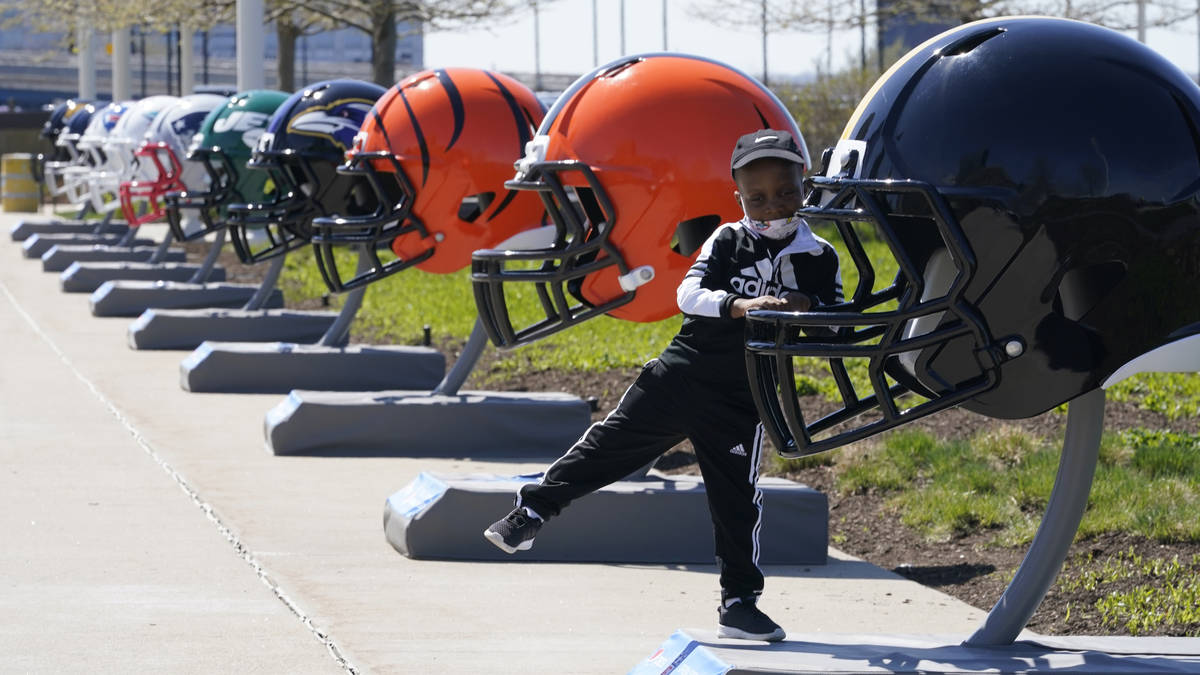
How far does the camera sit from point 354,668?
4.38 meters

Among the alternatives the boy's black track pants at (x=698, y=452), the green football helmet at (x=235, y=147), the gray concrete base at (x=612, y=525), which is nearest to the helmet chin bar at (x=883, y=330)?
the boy's black track pants at (x=698, y=452)

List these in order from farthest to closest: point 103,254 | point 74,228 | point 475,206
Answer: point 74,228
point 103,254
point 475,206

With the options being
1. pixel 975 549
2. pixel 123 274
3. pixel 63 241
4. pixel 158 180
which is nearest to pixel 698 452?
pixel 975 549

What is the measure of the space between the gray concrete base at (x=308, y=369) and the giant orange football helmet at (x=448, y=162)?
167 centimetres

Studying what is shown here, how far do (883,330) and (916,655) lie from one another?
2.42 feet

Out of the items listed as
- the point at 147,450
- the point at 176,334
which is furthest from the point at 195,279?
the point at 147,450

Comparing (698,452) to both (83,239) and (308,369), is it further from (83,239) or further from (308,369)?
(83,239)

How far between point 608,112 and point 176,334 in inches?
255

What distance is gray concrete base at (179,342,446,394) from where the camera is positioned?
9.24m

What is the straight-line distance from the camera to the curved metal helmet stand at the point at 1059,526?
387 cm

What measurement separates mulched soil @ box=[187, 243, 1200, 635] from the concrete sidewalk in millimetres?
186

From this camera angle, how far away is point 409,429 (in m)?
7.63

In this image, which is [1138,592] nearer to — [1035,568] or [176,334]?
[1035,568]

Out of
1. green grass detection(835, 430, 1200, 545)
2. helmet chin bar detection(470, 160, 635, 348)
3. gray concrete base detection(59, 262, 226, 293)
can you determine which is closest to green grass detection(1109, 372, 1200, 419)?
green grass detection(835, 430, 1200, 545)
